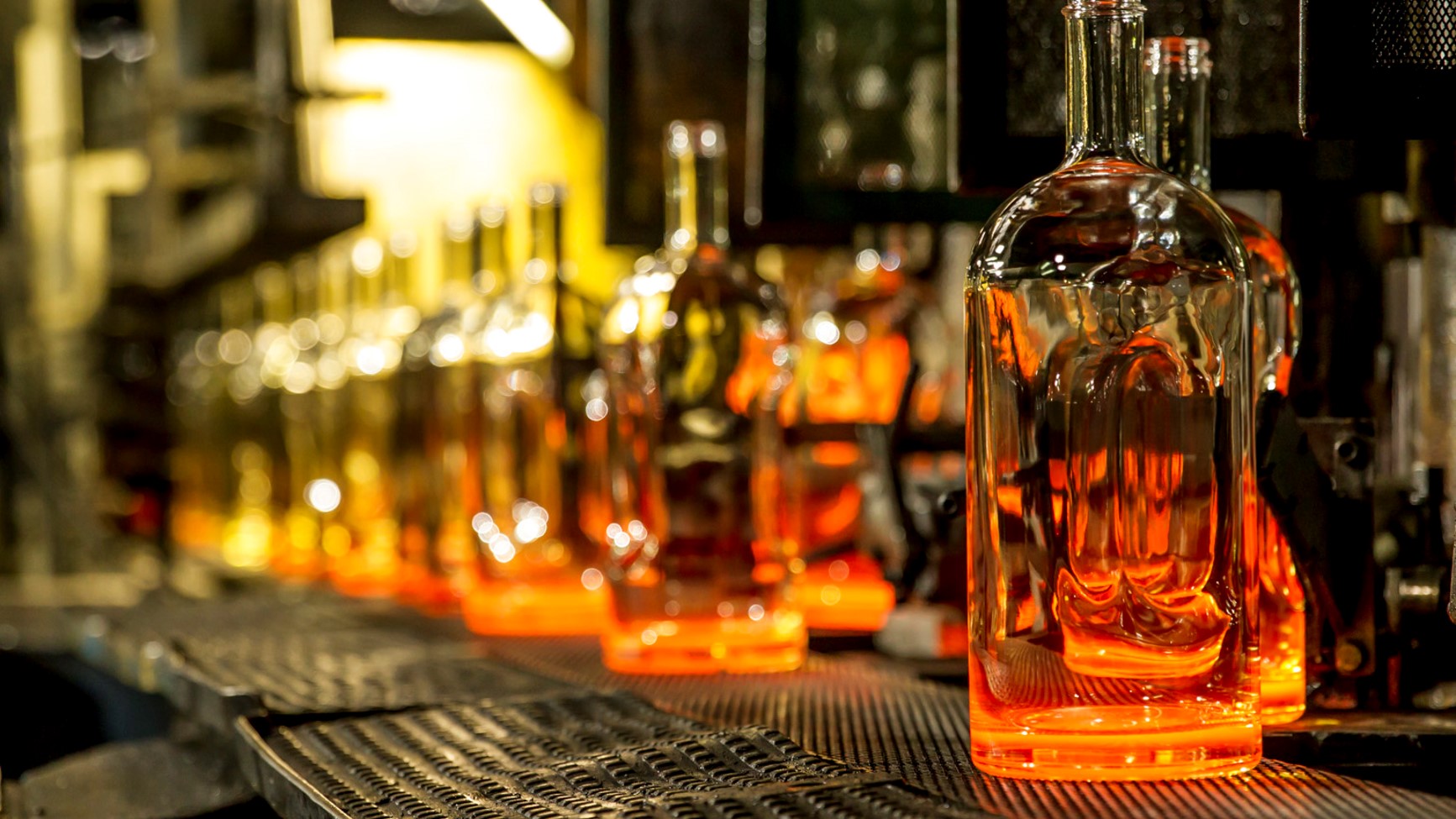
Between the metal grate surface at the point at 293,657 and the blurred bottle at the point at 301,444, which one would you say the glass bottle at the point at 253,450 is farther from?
the metal grate surface at the point at 293,657

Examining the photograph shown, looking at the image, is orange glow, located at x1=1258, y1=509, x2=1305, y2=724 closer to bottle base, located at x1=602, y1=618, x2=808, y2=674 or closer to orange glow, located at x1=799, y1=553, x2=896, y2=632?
bottle base, located at x1=602, y1=618, x2=808, y2=674

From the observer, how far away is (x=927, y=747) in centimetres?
97

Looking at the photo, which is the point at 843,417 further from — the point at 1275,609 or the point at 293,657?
the point at 1275,609

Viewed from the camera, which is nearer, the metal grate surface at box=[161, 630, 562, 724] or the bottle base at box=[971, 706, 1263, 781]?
the bottle base at box=[971, 706, 1263, 781]

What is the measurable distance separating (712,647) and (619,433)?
0.59ft

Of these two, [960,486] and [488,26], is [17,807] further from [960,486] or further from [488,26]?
[488,26]

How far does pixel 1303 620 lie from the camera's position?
0.98m

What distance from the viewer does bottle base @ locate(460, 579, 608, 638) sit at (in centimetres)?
176

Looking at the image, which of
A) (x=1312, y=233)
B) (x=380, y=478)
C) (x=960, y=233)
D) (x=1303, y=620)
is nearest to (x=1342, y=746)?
(x=1303, y=620)

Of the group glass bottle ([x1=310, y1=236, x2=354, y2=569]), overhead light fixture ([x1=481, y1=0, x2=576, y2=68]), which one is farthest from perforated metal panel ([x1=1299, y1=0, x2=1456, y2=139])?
glass bottle ([x1=310, y1=236, x2=354, y2=569])

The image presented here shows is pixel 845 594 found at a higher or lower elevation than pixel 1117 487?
lower

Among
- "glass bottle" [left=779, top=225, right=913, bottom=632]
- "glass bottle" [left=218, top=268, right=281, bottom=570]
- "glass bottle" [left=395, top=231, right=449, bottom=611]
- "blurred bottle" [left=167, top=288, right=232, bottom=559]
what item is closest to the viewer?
"glass bottle" [left=779, top=225, right=913, bottom=632]

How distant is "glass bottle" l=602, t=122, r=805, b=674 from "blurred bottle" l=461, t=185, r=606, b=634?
358 mm

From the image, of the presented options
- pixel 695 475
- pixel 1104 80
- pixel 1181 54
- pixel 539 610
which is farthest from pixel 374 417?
pixel 1104 80
